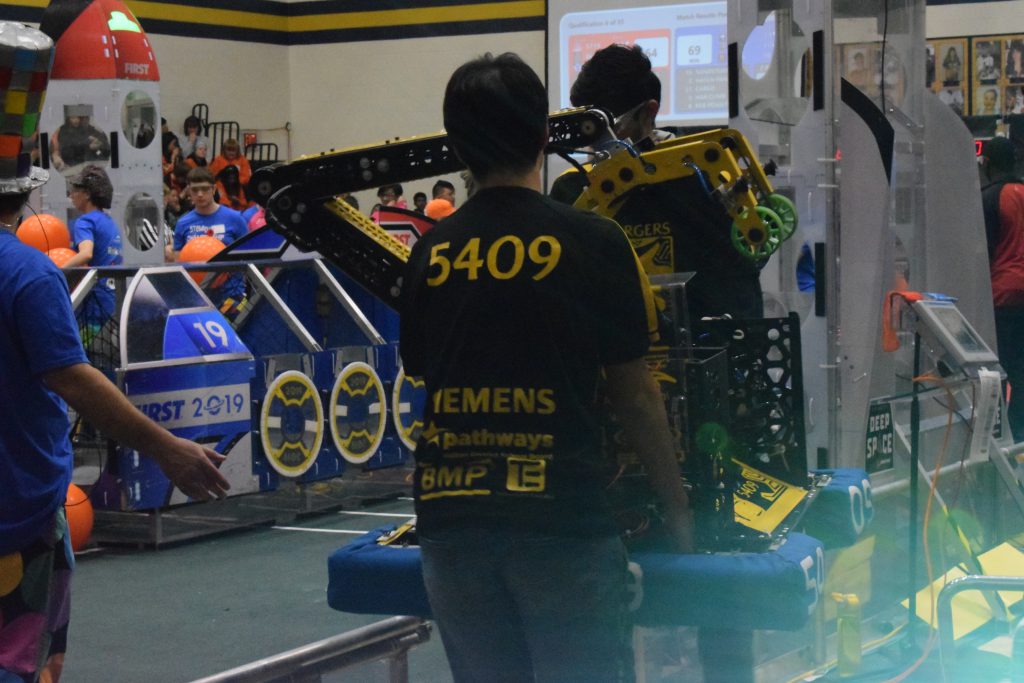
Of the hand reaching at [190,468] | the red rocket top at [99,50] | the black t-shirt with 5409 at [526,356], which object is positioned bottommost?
the hand reaching at [190,468]

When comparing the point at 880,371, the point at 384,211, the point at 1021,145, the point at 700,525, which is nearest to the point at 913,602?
the point at 880,371

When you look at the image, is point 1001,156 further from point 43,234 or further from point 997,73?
point 997,73

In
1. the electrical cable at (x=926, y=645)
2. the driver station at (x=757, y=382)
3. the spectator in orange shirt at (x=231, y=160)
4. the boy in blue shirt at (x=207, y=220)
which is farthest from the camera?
the spectator in orange shirt at (x=231, y=160)

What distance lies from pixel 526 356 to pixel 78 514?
4.93 meters

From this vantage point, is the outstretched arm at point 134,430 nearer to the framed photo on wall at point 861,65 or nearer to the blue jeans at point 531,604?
the blue jeans at point 531,604

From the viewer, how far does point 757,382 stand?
11.0 ft

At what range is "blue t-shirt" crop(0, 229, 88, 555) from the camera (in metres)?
2.57

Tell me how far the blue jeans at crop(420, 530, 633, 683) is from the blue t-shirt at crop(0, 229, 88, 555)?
2.66ft

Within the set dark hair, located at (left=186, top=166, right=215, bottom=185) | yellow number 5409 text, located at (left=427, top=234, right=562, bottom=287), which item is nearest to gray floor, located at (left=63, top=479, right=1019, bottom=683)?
yellow number 5409 text, located at (left=427, top=234, right=562, bottom=287)

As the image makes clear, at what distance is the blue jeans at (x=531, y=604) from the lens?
2.15 m

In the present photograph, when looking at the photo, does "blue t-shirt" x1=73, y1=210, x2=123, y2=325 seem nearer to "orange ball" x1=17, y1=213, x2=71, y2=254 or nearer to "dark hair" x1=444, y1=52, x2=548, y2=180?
"orange ball" x1=17, y1=213, x2=71, y2=254

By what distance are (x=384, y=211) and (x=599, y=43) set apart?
6.33m

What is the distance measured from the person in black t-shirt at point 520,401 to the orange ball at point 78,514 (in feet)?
15.4

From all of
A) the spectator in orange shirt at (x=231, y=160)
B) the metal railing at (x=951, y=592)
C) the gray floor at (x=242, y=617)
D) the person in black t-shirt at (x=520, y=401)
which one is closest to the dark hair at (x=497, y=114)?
the person in black t-shirt at (x=520, y=401)
